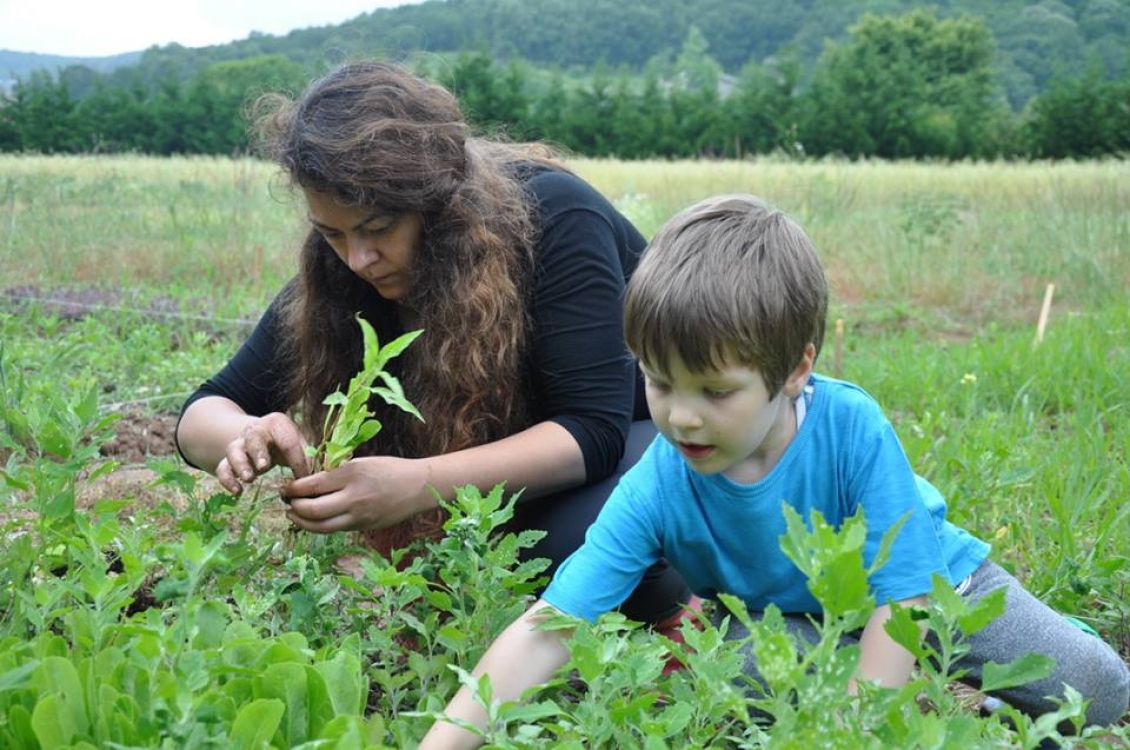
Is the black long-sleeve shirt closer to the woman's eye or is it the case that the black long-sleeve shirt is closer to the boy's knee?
the woman's eye

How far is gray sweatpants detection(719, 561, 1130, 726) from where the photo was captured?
2.04m

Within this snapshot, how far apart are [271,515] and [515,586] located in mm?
1522

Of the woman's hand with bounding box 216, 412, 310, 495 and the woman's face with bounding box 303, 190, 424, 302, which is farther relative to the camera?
the woman's face with bounding box 303, 190, 424, 302

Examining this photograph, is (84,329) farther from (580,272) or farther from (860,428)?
(860,428)

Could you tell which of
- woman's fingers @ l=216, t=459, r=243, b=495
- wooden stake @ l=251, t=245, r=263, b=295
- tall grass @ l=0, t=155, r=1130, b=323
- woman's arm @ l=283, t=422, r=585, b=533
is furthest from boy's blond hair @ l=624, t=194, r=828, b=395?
wooden stake @ l=251, t=245, r=263, b=295

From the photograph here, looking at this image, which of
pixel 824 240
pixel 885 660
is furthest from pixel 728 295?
pixel 824 240

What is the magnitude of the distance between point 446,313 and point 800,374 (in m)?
0.81

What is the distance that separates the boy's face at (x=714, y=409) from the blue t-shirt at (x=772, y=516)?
0.44 feet

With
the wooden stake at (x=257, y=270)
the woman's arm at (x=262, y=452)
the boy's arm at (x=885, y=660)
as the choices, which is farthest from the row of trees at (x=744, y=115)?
the boy's arm at (x=885, y=660)

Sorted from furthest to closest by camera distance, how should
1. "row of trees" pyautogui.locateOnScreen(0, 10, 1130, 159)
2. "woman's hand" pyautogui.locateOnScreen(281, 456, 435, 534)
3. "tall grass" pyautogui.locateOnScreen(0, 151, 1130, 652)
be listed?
"row of trees" pyautogui.locateOnScreen(0, 10, 1130, 159), "tall grass" pyautogui.locateOnScreen(0, 151, 1130, 652), "woman's hand" pyautogui.locateOnScreen(281, 456, 435, 534)

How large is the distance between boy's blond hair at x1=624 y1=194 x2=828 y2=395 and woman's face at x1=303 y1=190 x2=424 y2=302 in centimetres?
71

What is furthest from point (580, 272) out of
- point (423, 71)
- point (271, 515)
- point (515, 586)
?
point (271, 515)

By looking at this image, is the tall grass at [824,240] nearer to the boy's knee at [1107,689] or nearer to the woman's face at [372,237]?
the woman's face at [372,237]

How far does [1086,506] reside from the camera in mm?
2887
